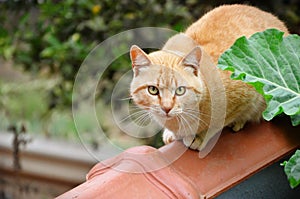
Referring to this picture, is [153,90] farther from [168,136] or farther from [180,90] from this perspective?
[168,136]

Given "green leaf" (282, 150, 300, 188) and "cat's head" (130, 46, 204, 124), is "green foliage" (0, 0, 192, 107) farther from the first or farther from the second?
"green leaf" (282, 150, 300, 188)

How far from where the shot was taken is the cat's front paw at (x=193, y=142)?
38.7 inches

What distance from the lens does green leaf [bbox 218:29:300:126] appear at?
0.93 meters

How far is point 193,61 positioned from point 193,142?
0.48 feet

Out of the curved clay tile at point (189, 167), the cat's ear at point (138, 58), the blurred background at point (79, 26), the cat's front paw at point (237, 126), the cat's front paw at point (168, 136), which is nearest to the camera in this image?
the curved clay tile at point (189, 167)

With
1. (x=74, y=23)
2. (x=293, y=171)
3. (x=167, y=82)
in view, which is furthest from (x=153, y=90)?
(x=74, y=23)

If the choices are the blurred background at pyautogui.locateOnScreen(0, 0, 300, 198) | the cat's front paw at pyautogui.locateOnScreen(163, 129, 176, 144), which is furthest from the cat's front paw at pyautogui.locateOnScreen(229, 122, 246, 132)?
the blurred background at pyautogui.locateOnScreen(0, 0, 300, 198)

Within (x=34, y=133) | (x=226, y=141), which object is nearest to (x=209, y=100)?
(x=226, y=141)

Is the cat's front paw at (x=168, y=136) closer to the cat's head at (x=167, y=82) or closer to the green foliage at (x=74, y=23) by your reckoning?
the cat's head at (x=167, y=82)

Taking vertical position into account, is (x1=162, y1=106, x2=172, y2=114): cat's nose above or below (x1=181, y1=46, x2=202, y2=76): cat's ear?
below

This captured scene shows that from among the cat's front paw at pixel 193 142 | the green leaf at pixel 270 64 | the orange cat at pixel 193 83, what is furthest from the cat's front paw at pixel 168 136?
the green leaf at pixel 270 64

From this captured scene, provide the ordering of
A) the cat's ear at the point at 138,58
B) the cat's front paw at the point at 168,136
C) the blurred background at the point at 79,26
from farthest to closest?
the blurred background at the point at 79,26 < the cat's front paw at the point at 168,136 < the cat's ear at the point at 138,58

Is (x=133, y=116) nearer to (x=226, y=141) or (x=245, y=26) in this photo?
(x=226, y=141)

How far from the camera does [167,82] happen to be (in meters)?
0.97
